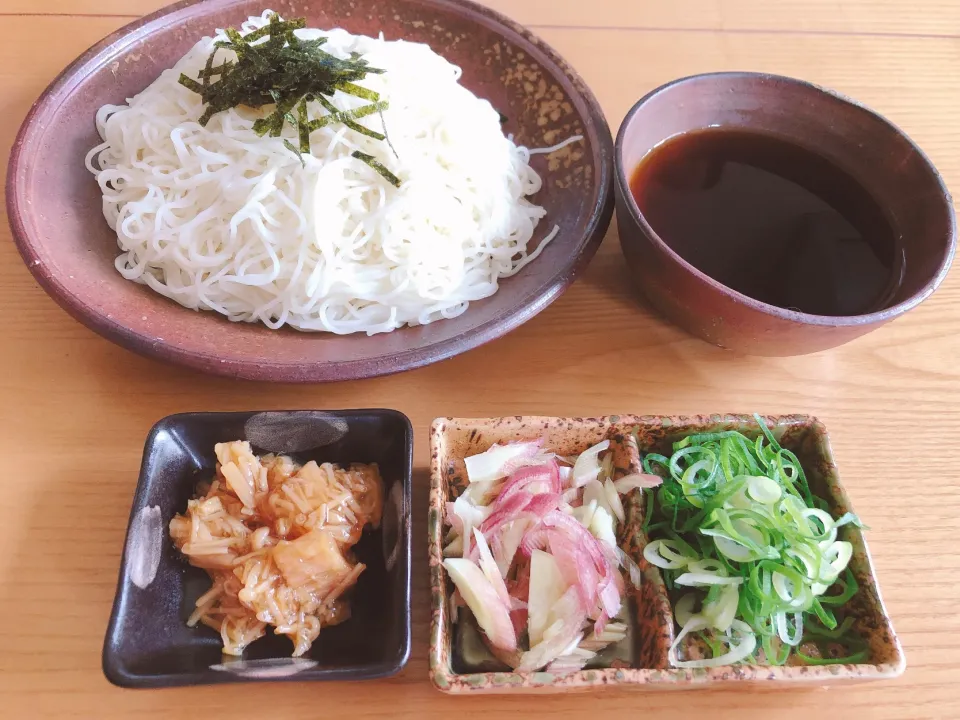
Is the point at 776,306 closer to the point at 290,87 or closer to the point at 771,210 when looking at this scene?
the point at 771,210

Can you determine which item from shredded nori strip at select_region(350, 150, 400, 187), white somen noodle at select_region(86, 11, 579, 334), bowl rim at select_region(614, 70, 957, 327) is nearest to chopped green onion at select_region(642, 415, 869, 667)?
bowl rim at select_region(614, 70, 957, 327)

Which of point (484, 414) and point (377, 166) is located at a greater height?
point (377, 166)

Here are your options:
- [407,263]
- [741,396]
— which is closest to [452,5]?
[407,263]

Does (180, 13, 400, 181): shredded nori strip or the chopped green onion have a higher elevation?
(180, 13, 400, 181): shredded nori strip

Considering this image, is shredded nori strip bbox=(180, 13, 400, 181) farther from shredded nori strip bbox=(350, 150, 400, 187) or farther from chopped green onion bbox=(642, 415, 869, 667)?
chopped green onion bbox=(642, 415, 869, 667)

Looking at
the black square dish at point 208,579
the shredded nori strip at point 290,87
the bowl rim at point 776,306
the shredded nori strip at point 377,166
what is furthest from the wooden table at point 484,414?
the shredded nori strip at point 290,87

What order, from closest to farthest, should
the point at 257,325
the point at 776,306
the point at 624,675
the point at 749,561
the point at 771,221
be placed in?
the point at 624,675 → the point at 749,561 → the point at 776,306 → the point at 257,325 → the point at 771,221

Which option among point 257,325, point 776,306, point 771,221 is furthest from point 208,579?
point 771,221
